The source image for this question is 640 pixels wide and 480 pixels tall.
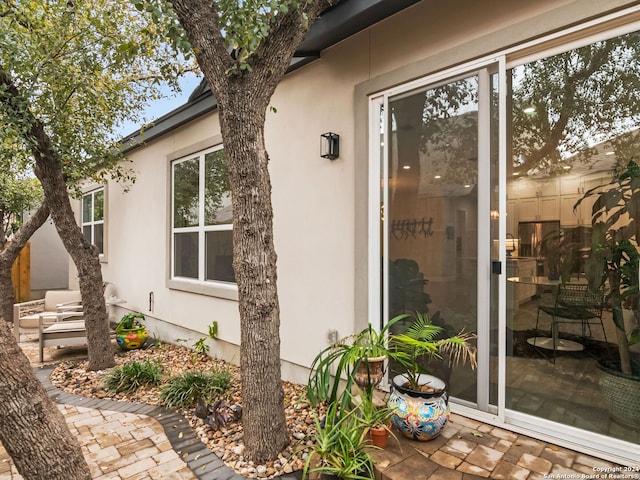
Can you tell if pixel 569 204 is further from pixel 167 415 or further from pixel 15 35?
pixel 15 35

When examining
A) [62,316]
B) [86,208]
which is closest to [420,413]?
[62,316]

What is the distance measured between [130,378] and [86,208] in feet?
24.9

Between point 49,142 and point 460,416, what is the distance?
5.66 meters

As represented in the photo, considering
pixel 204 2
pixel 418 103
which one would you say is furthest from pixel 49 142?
pixel 418 103

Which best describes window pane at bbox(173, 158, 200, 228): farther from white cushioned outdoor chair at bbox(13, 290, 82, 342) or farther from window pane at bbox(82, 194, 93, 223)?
window pane at bbox(82, 194, 93, 223)

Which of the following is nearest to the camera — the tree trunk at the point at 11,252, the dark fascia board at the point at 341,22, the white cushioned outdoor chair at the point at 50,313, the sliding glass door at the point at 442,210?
the sliding glass door at the point at 442,210

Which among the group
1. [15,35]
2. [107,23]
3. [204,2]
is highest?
[107,23]

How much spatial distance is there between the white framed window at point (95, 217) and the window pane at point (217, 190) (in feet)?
15.9

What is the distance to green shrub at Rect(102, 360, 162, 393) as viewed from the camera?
418 cm

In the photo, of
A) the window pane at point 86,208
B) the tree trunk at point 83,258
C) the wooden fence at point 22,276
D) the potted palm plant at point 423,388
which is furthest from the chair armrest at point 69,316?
the wooden fence at point 22,276

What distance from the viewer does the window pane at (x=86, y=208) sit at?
9.64 metres

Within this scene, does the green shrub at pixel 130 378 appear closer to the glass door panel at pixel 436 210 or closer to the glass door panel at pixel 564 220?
the glass door panel at pixel 436 210

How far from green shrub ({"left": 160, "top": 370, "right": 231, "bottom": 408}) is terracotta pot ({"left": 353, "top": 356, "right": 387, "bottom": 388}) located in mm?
1863

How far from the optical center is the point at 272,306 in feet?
8.54
